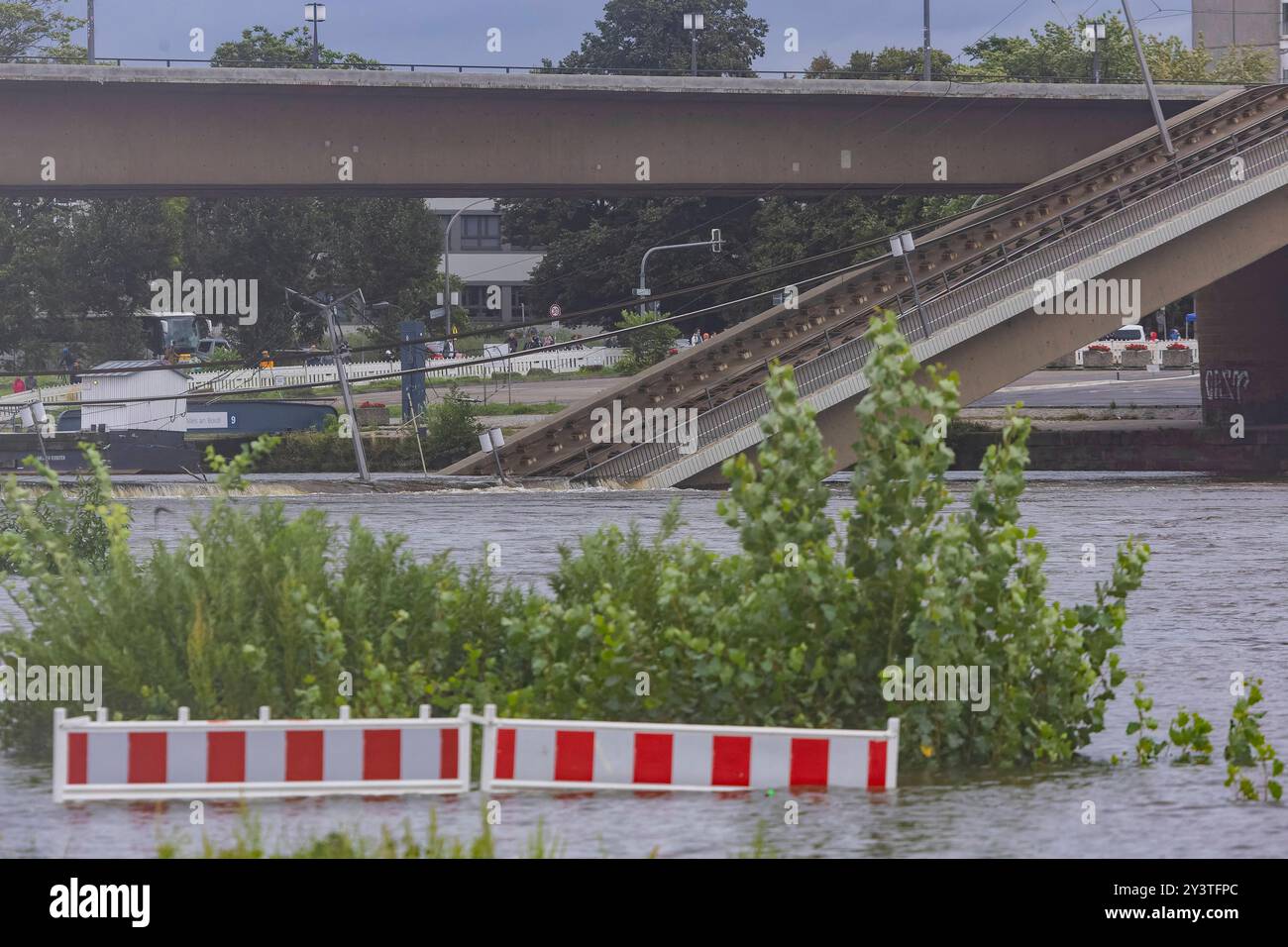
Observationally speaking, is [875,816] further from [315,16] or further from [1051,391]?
[1051,391]

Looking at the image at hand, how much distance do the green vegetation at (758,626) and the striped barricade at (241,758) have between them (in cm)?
117

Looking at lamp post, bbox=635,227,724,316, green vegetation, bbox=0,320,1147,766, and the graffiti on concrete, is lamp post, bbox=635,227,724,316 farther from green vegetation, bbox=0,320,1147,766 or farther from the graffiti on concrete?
green vegetation, bbox=0,320,1147,766

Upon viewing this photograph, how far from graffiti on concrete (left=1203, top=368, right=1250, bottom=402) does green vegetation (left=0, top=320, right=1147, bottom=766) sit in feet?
155

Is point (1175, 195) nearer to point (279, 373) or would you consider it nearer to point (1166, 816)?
point (1166, 816)

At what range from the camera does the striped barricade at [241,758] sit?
11398 mm

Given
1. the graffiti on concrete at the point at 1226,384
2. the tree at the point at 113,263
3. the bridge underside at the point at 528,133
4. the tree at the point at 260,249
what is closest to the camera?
the bridge underside at the point at 528,133

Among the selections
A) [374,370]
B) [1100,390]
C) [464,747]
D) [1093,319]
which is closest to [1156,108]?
[1093,319]

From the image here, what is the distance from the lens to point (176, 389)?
60656 mm

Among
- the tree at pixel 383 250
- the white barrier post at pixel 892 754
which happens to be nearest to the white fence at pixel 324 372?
the tree at pixel 383 250

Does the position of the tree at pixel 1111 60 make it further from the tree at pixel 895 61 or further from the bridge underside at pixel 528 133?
the bridge underside at pixel 528 133

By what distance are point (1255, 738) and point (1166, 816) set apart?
107cm

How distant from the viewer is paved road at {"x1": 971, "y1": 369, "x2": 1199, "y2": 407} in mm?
73250
